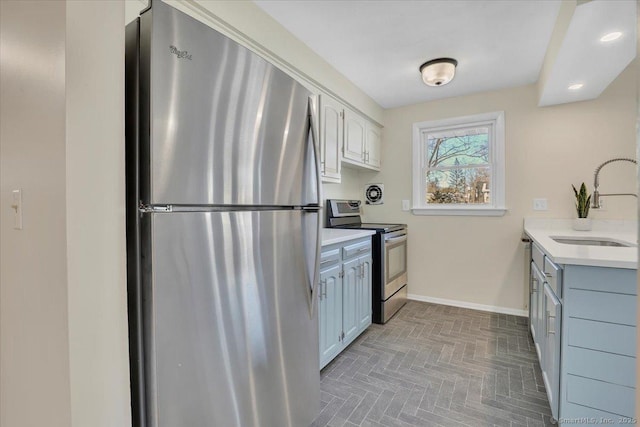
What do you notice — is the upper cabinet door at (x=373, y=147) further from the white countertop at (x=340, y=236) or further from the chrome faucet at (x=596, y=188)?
the chrome faucet at (x=596, y=188)

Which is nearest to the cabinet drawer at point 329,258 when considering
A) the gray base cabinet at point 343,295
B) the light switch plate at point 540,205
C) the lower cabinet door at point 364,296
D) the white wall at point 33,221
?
the gray base cabinet at point 343,295

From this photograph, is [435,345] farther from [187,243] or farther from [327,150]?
[187,243]

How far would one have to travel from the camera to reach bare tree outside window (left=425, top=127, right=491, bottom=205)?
10.9 ft

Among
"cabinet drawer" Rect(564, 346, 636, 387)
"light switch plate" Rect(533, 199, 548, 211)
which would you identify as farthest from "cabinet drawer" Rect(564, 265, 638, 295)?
"light switch plate" Rect(533, 199, 548, 211)

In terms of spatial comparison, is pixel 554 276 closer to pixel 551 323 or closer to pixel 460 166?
pixel 551 323

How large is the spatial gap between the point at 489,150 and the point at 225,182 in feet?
10.5

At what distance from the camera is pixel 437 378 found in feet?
6.60

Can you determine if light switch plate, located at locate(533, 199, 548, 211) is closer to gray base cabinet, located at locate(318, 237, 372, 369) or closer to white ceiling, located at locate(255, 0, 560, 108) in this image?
white ceiling, located at locate(255, 0, 560, 108)

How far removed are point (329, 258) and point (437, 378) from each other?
3.49ft

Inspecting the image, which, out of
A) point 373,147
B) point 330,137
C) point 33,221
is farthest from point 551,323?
point 373,147

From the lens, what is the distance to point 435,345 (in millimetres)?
2473

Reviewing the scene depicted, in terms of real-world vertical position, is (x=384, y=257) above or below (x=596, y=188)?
below

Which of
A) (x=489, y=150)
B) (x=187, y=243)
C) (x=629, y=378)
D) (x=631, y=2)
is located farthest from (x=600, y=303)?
(x=489, y=150)

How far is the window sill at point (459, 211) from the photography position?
316 cm
